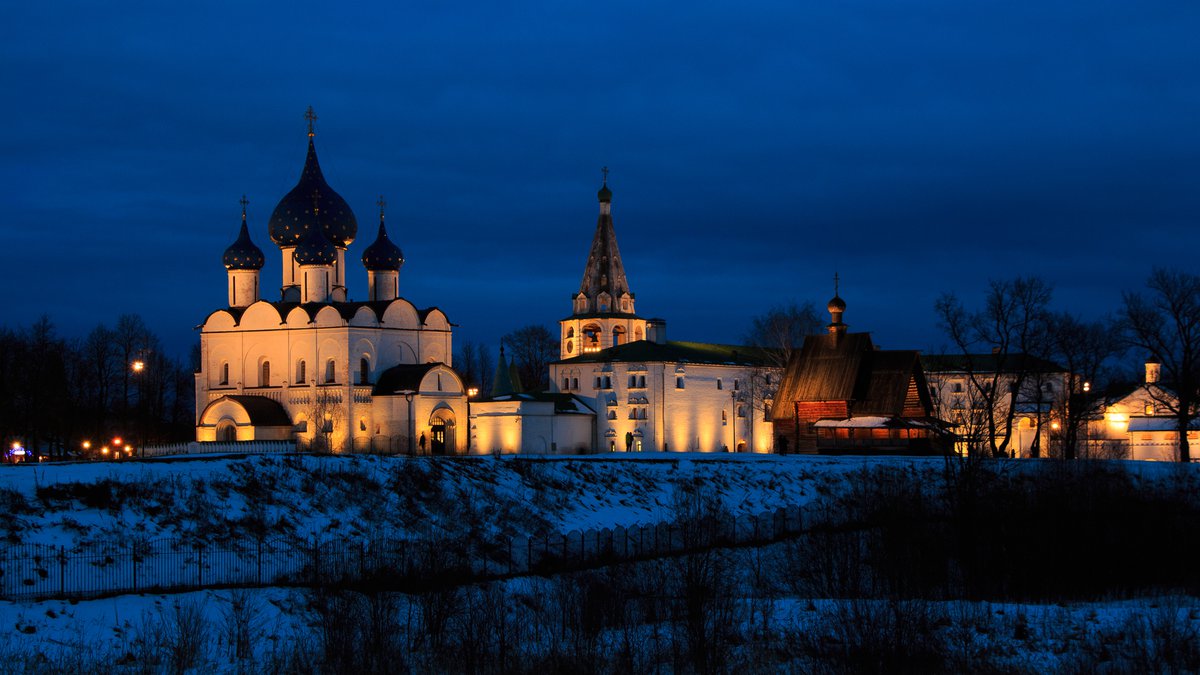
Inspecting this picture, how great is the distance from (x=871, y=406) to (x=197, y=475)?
32621 millimetres

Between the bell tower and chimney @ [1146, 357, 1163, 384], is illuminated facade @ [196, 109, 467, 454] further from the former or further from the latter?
chimney @ [1146, 357, 1163, 384]

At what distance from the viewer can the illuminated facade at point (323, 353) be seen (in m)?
65.9

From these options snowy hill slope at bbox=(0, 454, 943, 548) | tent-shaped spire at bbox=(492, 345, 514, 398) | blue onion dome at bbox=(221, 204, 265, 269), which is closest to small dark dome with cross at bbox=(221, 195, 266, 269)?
blue onion dome at bbox=(221, 204, 265, 269)

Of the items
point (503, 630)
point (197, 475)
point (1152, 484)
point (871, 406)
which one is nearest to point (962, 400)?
point (871, 406)

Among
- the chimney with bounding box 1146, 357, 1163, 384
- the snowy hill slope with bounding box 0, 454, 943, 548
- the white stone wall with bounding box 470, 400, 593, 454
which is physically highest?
the chimney with bounding box 1146, 357, 1163, 384

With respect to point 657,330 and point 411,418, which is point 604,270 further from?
point 411,418

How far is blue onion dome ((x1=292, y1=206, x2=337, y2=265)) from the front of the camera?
6962cm

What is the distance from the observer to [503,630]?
24.6 m

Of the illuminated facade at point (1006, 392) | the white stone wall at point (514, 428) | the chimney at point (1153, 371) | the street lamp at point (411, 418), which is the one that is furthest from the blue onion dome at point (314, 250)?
the chimney at point (1153, 371)

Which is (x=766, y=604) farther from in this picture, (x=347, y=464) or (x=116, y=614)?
(x=347, y=464)

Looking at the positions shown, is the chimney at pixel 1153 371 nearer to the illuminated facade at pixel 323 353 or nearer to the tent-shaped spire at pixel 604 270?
the tent-shaped spire at pixel 604 270

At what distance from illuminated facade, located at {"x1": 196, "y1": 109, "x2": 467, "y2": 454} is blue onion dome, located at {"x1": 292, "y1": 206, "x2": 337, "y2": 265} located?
0.05 meters

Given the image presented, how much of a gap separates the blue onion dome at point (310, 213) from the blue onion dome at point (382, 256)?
1276 mm

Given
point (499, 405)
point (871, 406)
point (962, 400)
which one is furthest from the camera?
point (962, 400)
